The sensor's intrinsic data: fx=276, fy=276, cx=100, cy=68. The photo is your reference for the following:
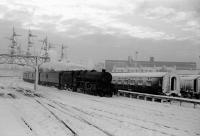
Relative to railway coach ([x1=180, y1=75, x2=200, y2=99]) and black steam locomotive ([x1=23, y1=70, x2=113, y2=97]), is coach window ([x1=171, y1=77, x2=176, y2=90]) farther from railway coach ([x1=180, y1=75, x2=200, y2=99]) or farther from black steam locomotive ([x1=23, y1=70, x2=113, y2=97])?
black steam locomotive ([x1=23, y1=70, x2=113, y2=97])

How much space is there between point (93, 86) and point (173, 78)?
30.4 feet

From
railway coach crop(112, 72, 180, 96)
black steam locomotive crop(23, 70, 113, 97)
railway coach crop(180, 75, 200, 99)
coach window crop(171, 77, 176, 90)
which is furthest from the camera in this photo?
railway coach crop(180, 75, 200, 99)

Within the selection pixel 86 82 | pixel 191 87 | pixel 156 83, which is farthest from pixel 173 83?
pixel 86 82

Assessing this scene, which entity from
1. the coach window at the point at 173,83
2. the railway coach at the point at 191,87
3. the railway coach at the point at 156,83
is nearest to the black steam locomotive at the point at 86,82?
the railway coach at the point at 156,83

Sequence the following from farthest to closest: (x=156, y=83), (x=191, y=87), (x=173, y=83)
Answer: (x=191, y=87) < (x=173, y=83) < (x=156, y=83)

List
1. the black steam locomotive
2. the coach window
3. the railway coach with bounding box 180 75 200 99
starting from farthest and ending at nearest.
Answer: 1. the railway coach with bounding box 180 75 200 99
2. the black steam locomotive
3. the coach window

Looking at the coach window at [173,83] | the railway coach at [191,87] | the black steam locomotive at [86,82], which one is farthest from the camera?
the railway coach at [191,87]

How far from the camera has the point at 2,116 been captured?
50.1 feet

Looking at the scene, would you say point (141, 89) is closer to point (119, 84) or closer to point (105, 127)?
point (119, 84)

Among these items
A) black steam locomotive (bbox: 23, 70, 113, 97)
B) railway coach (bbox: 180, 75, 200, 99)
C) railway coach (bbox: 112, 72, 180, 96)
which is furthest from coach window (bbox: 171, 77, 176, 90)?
black steam locomotive (bbox: 23, 70, 113, 97)

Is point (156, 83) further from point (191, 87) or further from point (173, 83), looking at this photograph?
point (191, 87)

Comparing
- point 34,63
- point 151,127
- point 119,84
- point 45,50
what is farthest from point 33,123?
point 45,50

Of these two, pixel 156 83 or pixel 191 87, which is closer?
pixel 156 83

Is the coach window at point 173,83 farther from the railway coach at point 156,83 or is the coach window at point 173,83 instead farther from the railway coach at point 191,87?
the railway coach at point 191,87
